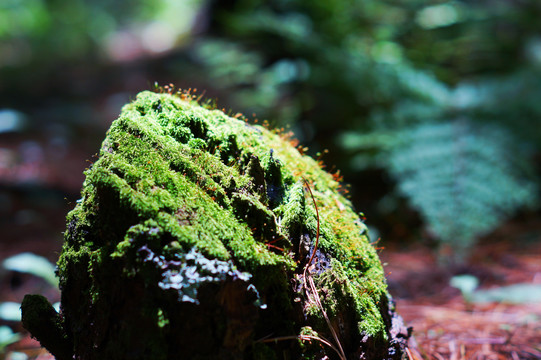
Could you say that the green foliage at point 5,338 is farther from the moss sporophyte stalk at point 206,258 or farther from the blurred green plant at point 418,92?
the blurred green plant at point 418,92

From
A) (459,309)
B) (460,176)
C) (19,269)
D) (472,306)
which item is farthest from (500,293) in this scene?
(19,269)

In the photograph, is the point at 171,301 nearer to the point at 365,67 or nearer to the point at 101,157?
the point at 101,157

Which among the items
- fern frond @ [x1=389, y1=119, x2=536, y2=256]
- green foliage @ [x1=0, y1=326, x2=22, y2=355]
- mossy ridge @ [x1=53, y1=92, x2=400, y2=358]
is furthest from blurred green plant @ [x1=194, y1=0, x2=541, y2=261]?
green foliage @ [x1=0, y1=326, x2=22, y2=355]

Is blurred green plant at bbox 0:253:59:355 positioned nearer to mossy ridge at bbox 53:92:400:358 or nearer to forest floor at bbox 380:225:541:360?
mossy ridge at bbox 53:92:400:358

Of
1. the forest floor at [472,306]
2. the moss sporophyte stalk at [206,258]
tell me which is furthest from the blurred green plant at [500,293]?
the moss sporophyte stalk at [206,258]

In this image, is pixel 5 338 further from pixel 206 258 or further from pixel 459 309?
pixel 459 309

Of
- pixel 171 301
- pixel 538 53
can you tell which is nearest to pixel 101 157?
pixel 171 301
